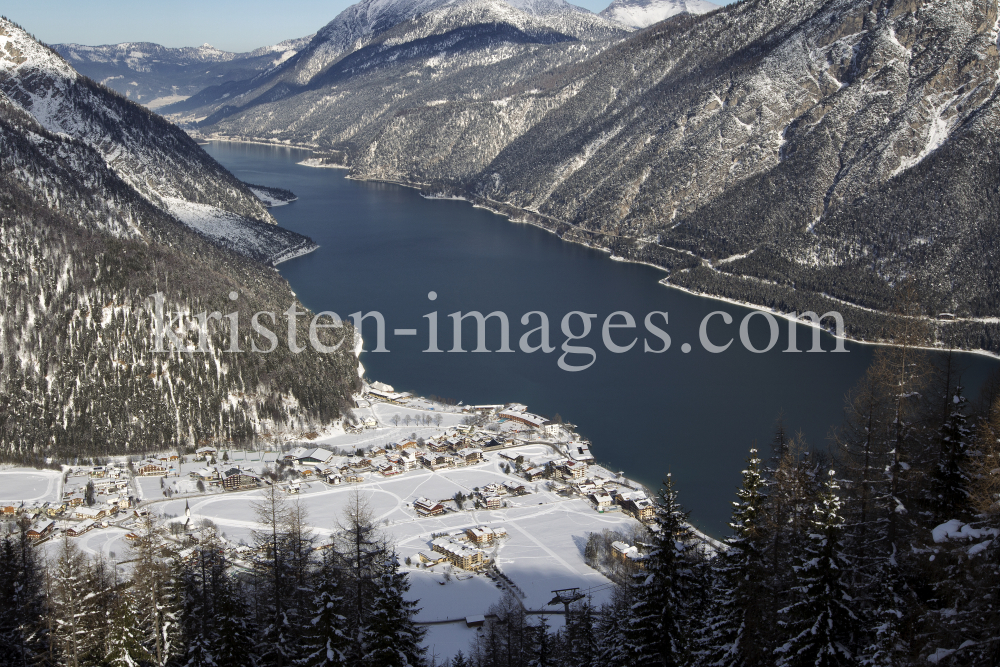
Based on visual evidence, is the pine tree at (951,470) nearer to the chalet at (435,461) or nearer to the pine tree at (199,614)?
the pine tree at (199,614)

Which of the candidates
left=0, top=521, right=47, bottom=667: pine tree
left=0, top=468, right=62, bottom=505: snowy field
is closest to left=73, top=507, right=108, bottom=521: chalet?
left=0, top=468, right=62, bottom=505: snowy field

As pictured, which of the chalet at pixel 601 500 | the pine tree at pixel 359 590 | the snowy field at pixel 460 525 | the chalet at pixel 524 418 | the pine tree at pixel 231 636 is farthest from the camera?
the chalet at pixel 524 418

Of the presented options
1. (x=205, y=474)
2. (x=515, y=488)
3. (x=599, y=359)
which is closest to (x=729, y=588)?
(x=515, y=488)

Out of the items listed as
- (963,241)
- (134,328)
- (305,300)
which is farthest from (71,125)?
(963,241)

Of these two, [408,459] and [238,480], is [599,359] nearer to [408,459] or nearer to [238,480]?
[408,459]

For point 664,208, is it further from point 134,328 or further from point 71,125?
point 134,328

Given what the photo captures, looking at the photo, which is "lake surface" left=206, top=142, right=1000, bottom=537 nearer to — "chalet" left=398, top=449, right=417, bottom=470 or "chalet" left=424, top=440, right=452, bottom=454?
"chalet" left=424, top=440, right=452, bottom=454

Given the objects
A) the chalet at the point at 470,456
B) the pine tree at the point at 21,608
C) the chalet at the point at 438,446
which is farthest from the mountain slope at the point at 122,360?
the pine tree at the point at 21,608
